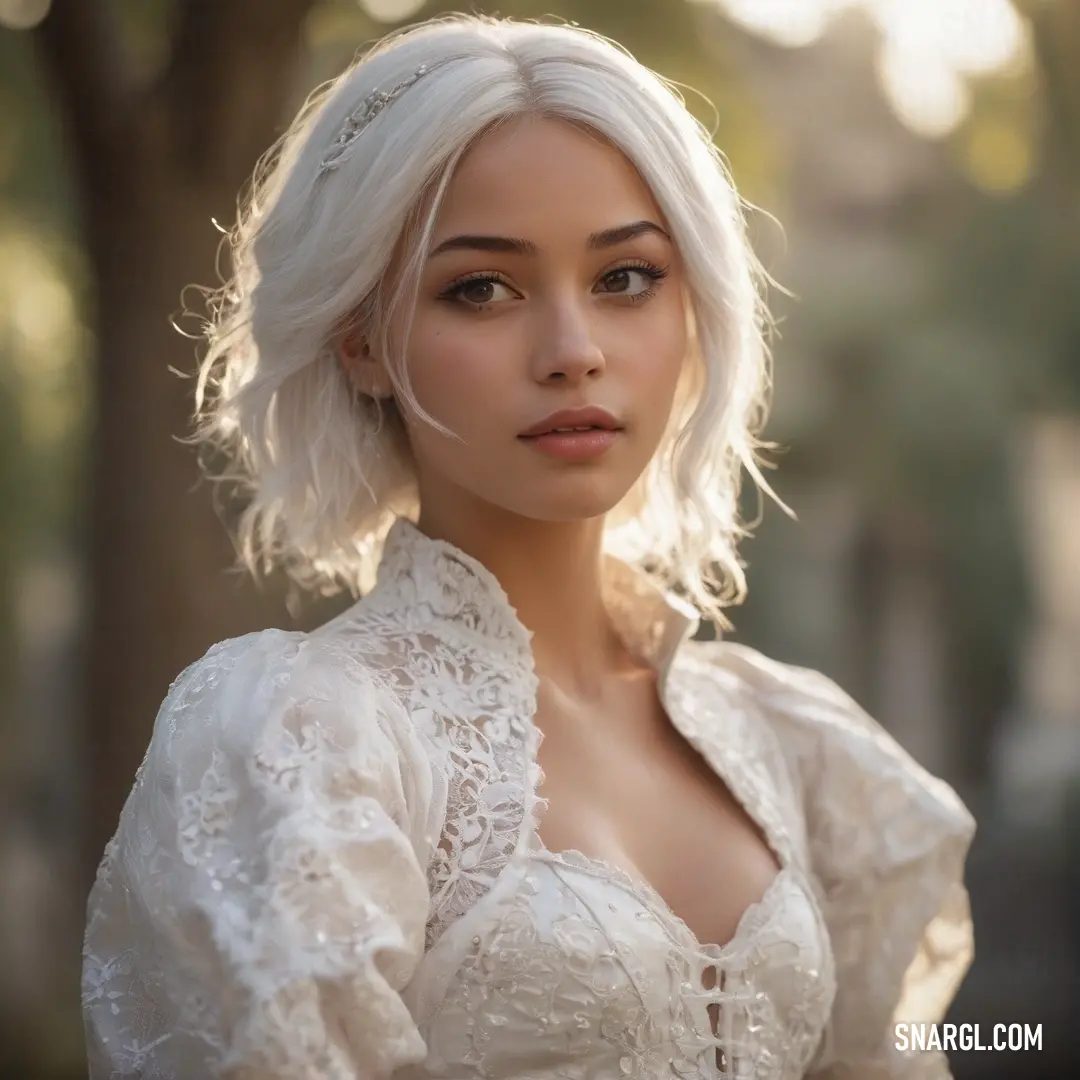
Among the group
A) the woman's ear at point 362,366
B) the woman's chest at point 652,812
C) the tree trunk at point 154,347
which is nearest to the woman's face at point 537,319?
the woman's ear at point 362,366

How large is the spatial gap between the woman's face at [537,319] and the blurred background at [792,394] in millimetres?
2385

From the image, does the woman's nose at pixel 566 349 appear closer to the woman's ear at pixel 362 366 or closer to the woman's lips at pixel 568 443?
the woman's lips at pixel 568 443

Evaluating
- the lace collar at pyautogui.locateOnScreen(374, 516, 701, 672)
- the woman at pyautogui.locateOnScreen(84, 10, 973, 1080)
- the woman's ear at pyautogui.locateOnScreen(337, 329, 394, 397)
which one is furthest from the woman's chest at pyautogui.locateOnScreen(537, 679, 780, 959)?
the woman's ear at pyautogui.locateOnScreen(337, 329, 394, 397)

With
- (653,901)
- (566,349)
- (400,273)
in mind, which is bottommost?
(653,901)

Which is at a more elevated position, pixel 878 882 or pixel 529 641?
pixel 529 641

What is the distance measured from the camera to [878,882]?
217 centimetres

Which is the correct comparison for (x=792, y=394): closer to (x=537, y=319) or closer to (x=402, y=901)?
(x=537, y=319)

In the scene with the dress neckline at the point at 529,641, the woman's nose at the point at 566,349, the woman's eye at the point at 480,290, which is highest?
the woman's eye at the point at 480,290

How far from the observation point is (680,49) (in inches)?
199

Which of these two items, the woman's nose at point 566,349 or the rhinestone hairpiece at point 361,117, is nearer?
the woman's nose at point 566,349

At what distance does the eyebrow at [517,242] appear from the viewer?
1798mm

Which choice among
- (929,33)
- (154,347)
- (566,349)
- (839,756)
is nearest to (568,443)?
(566,349)

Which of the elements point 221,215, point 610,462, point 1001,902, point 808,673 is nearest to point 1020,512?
point 1001,902

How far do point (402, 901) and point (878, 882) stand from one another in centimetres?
91
